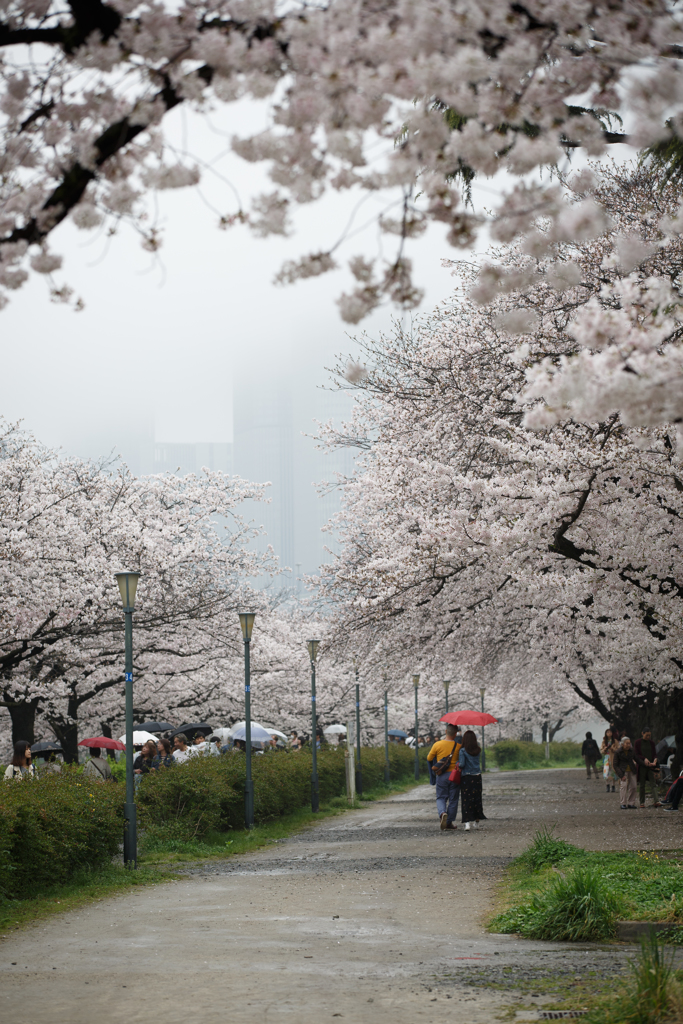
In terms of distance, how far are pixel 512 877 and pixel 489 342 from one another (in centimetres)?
843

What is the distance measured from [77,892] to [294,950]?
462 centimetres

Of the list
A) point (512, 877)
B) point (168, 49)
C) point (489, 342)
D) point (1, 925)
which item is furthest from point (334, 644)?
point (168, 49)

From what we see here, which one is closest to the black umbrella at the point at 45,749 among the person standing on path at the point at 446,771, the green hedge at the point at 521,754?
the person standing on path at the point at 446,771

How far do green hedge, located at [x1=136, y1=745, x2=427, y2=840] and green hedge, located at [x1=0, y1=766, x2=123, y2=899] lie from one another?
242cm

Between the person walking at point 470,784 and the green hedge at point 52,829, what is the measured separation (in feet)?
24.0

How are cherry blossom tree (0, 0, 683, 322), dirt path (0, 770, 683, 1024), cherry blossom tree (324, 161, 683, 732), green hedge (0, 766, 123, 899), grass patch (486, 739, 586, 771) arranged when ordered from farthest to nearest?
1. grass patch (486, 739, 586, 771)
2. cherry blossom tree (324, 161, 683, 732)
3. green hedge (0, 766, 123, 899)
4. dirt path (0, 770, 683, 1024)
5. cherry blossom tree (0, 0, 683, 322)

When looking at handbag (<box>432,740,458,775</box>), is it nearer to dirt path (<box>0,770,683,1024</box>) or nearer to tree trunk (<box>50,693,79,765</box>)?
dirt path (<box>0,770,683,1024</box>)

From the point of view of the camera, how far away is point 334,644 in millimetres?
22281

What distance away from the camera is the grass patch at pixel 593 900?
831cm

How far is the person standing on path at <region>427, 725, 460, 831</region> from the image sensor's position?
19.8m

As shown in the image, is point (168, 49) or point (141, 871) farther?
point (141, 871)

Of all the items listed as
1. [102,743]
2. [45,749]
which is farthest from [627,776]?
[45,749]

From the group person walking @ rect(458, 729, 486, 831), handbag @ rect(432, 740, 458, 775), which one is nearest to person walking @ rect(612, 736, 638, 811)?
person walking @ rect(458, 729, 486, 831)

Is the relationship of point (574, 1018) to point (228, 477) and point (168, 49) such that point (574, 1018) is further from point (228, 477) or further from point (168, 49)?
point (228, 477)
